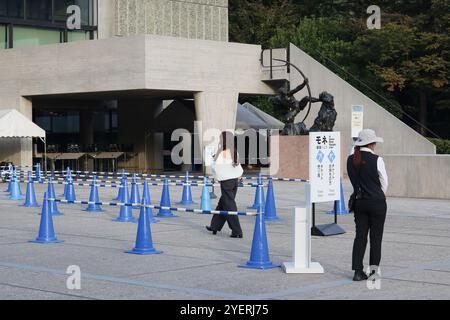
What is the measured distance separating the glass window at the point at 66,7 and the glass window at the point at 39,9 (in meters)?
0.36

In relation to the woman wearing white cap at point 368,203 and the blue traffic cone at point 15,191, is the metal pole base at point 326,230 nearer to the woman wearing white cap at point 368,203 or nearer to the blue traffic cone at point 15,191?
the woman wearing white cap at point 368,203

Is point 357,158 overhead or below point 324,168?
overhead

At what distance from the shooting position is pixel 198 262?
1301cm

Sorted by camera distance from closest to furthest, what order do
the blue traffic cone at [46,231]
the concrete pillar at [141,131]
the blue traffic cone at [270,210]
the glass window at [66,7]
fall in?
the blue traffic cone at [46,231] → the blue traffic cone at [270,210] → the concrete pillar at [141,131] → the glass window at [66,7]

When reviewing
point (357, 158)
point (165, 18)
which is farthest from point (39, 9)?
point (357, 158)

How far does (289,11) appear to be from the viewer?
197 feet

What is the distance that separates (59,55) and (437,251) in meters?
27.1

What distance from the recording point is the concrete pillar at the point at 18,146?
3975cm

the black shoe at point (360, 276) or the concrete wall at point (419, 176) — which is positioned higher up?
the concrete wall at point (419, 176)

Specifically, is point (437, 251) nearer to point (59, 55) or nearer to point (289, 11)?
point (59, 55)

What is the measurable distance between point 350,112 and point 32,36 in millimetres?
16399

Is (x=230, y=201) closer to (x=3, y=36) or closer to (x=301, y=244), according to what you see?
(x=301, y=244)

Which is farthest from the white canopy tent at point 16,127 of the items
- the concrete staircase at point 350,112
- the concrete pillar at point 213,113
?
the concrete staircase at point 350,112

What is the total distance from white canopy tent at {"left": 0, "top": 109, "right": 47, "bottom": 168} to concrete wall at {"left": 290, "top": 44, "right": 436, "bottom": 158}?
11.2m
